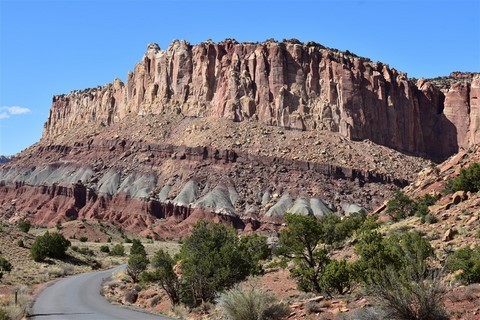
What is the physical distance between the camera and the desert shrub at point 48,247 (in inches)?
A: 2162

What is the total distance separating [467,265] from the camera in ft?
72.6

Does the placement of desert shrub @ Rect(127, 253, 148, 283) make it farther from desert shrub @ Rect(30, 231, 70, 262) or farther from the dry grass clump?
desert shrub @ Rect(30, 231, 70, 262)

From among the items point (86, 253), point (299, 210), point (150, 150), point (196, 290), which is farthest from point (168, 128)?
point (196, 290)

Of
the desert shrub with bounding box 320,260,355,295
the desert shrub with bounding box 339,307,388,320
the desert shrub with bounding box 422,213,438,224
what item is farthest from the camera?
the desert shrub with bounding box 422,213,438,224

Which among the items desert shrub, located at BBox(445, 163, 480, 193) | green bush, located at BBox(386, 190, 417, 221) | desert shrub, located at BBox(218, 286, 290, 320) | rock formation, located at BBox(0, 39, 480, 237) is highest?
rock formation, located at BBox(0, 39, 480, 237)

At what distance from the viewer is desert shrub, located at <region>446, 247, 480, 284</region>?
21281mm

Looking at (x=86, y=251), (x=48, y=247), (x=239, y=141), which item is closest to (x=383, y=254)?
(x=48, y=247)

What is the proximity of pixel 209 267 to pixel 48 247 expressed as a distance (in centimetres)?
3383

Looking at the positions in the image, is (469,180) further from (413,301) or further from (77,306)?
(413,301)

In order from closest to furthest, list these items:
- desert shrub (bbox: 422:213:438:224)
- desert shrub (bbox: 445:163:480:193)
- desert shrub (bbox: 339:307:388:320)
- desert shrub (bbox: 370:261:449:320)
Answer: desert shrub (bbox: 370:261:449:320) < desert shrub (bbox: 339:307:388:320) < desert shrub (bbox: 422:213:438:224) < desert shrub (bbox: 445:163:480:193)

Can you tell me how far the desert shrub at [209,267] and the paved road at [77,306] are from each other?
3231 mm

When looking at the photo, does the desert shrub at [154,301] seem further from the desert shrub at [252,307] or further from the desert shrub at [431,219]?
the desert shrub at [431,219]

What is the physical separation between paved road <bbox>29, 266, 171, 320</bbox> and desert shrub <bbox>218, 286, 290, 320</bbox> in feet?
21.9

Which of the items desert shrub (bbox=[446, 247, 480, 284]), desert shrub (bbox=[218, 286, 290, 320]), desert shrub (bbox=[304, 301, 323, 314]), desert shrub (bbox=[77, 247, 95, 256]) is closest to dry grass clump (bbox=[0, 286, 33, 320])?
desert shrub (bbox=[218, 286, 290, 320])
